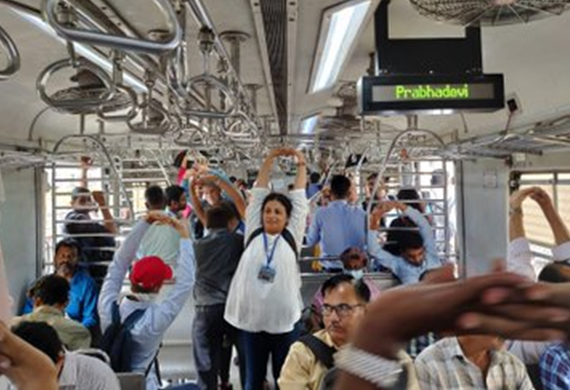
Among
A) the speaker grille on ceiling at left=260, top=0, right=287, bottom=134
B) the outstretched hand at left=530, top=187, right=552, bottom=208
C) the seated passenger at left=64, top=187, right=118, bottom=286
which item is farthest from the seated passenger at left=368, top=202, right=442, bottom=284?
the seated passenger at left=64, top=187, right=118, bottom=286

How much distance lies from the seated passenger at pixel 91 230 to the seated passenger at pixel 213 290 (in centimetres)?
158

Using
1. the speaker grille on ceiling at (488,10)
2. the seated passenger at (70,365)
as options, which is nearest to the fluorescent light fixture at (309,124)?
the speaker grille on ceiling at (488,10)

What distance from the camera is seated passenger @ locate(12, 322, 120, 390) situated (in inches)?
75.2

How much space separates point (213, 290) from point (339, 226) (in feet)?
4.74

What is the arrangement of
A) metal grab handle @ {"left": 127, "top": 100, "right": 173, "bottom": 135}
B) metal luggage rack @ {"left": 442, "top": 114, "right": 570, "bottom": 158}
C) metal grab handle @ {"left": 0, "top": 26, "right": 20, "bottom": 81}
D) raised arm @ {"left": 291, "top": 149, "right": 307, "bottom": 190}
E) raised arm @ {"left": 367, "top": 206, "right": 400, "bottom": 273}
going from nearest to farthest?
metal grab handle @ {"left": 0, "top": 26, "right": 20, "bottom": 81} → metal grab handle @ {"left": 127, "top": 100, "right": 173, "bottom": 135} → metal luggage rack @ {"left": 442, "top": 114, "right": 570, "bottom": 158} → raised arm @ {"left": 291, "top": 149, "right": 307, "bottom": 190} → raised arm @ {"left": 367, "top": 206, "right": 400, "bottom": 273}

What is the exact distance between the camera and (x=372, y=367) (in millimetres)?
499

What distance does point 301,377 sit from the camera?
2.27 metres

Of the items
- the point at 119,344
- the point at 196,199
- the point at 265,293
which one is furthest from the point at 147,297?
the point at 196,199

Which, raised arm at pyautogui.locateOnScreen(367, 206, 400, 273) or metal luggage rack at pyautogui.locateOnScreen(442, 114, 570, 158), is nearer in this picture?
metal luggage rack at pyautogui.locateOnScreen(442, 114, 570, 158)

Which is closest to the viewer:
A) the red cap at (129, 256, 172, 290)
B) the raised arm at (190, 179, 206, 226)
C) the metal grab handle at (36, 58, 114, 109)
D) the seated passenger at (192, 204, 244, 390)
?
the metal grab handle at (36, 58, 114, 109)

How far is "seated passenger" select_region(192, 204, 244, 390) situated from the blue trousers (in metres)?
0.52

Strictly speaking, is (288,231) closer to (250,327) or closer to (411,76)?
(250,327)

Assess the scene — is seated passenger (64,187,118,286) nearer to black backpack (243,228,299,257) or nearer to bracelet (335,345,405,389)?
black backpack (243,228,299,257)

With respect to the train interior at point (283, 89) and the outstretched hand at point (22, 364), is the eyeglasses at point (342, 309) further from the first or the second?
the outstretched hand at point (22, 364)
